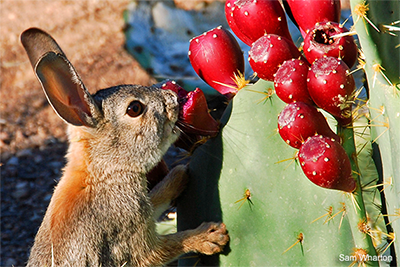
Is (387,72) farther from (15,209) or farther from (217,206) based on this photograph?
(15,209)

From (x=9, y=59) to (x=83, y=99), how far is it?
3.67 m

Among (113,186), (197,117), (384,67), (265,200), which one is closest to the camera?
(384,67)

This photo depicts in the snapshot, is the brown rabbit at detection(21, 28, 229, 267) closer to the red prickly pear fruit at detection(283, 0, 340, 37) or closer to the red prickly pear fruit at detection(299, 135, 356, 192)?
the red prickly pear fruit at detection(299, 135, 356, 192)

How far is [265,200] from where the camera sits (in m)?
2.11

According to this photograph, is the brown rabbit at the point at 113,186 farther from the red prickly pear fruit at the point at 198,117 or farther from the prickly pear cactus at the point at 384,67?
the prickly pear cactus at the point at 384,67

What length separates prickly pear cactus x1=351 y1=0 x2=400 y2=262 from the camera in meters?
1.52

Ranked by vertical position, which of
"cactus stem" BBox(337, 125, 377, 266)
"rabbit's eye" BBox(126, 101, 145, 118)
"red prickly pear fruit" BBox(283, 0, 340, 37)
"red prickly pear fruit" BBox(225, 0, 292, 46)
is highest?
"red prickly pear fruit" BBox(225, 0, 292, 46)

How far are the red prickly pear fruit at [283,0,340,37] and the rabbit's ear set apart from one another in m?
1.05

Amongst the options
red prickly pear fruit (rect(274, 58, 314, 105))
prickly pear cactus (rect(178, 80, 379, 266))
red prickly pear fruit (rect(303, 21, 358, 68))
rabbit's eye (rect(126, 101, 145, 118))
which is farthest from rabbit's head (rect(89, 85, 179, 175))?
red prickly pear fruit (rect(303, 21, 358, 68))

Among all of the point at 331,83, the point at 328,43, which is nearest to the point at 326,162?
the point at 331,83

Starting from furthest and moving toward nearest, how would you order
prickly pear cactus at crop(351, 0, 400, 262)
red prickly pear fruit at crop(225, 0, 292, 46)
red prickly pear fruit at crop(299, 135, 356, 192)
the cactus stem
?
1. red prickly pear fruit at crop(225, 0, 292, 46)
2. the cactus stem
3. red prickly pear fruit at crop(299, 135, 356, 192)
4. prickly pear cactus at crop(351, 0, 400, 262)

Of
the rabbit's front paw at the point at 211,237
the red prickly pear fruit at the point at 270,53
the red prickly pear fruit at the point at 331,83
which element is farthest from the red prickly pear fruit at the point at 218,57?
the rabbit's front paw at the point at 211,237

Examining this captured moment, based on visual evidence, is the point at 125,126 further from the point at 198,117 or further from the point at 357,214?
the point at 357,214

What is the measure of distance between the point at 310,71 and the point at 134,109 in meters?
1.05
